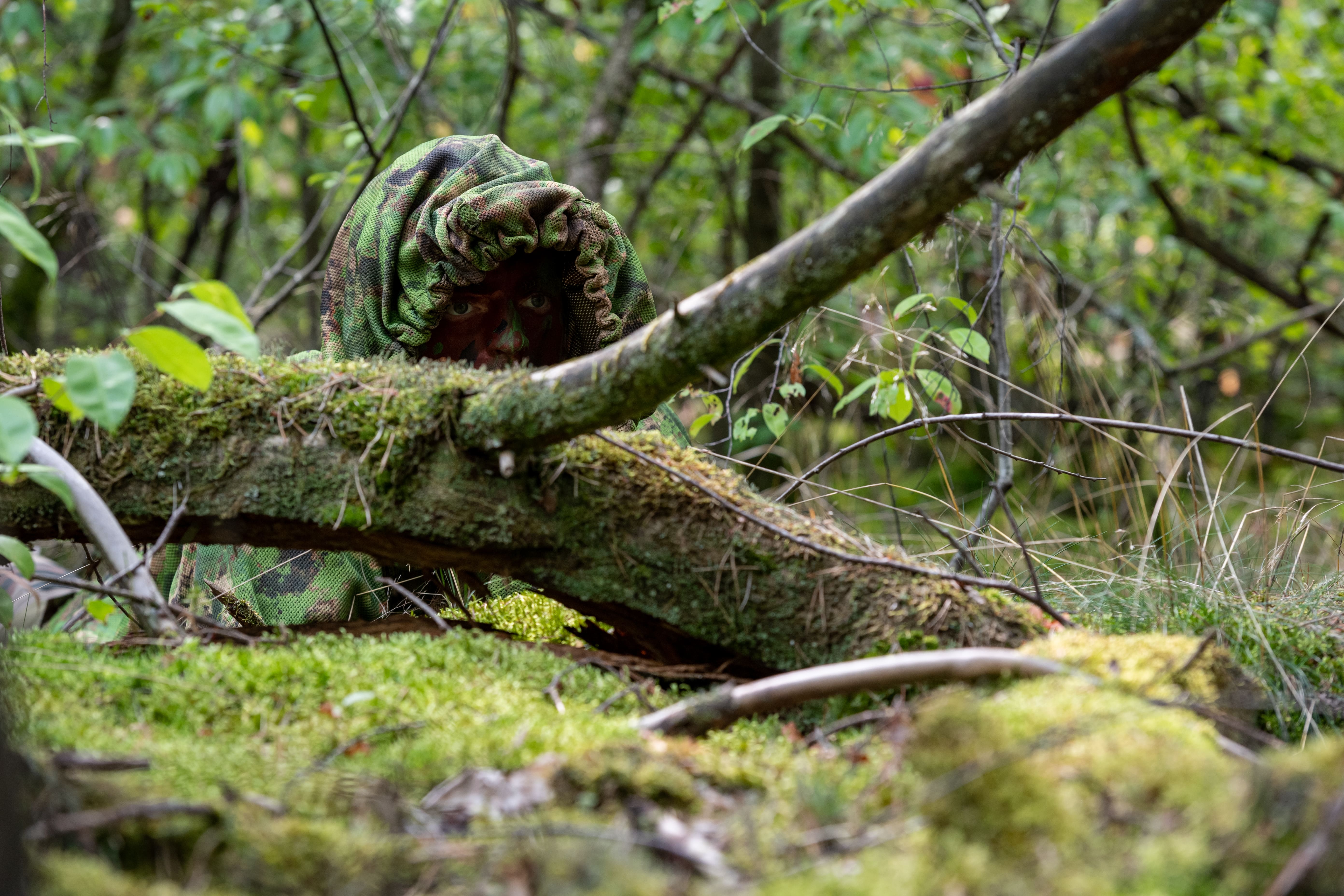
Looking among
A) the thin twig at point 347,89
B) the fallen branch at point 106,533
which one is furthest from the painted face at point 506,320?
the thin twig at point 347,89

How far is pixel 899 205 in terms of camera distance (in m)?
1.48

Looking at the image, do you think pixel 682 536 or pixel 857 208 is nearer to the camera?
pixel 857 208

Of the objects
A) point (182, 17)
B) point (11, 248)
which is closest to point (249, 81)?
point (182, 17)

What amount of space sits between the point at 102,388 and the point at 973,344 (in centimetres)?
239

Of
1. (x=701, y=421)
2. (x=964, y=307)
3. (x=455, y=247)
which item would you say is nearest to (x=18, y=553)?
(x=455, y=247)

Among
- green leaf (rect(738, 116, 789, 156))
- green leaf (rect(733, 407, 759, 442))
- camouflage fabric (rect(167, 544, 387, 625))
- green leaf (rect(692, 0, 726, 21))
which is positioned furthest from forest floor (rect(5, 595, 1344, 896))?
green leaf (rect(692, 0, 726, 21))

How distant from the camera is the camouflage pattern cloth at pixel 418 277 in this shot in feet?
8.39

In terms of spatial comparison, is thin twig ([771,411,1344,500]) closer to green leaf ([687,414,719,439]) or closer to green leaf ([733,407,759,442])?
green leaf ([733,407,759,442])

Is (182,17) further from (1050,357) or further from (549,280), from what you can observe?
(1050,357)

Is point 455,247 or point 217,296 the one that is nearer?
point 217,296

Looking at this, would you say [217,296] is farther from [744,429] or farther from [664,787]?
[744,429]

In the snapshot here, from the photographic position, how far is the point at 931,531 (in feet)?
12.9

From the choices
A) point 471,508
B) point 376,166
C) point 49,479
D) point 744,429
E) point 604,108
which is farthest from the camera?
point 604,108

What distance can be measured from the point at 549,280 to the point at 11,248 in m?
8.06
